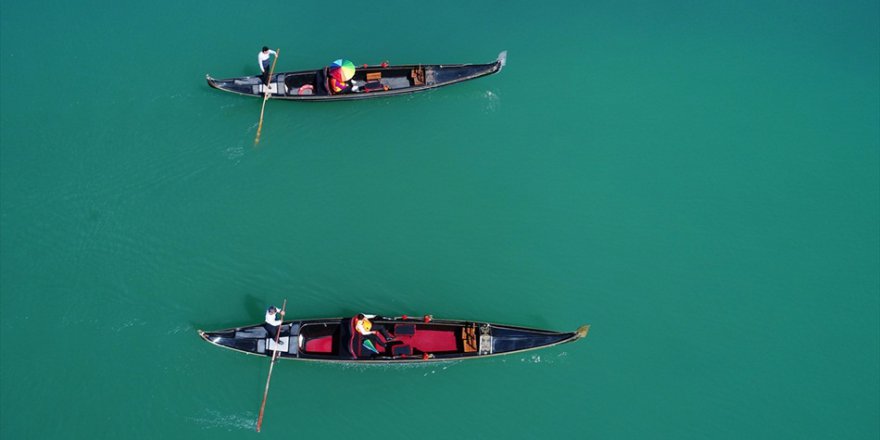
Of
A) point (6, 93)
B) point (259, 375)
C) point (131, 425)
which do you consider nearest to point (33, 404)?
point (131, 425)

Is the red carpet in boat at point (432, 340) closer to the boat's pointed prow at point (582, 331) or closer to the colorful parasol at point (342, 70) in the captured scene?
the boat's pointed prow at point (582, 331)

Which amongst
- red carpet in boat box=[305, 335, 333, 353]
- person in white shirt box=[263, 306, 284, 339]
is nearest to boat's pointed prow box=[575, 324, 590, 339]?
red carpet in boat box=[305, 335, 333, 353]

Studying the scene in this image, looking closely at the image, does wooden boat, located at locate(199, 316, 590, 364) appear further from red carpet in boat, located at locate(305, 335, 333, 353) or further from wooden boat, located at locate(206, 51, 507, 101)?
wooden boat, located at locate(206, 51, 507, 101)

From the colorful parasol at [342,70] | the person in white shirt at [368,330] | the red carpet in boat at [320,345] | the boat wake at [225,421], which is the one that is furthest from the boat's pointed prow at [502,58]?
the boat wake at [225,421]

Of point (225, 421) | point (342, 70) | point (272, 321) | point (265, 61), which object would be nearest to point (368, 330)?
point (272, 321)

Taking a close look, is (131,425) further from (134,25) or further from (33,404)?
(134,25)

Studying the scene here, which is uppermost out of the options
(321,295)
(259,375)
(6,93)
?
(6,93)
